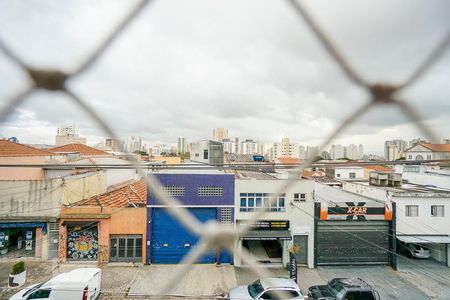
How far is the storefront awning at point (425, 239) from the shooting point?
8.46 m

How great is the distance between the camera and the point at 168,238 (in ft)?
26.6

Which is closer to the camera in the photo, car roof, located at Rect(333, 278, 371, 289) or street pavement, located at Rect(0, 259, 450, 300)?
car roof, located at Rect(333, 278, 371, 289)

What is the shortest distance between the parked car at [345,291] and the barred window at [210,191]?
352cm

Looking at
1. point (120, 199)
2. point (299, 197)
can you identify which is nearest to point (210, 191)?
point (299, 197)

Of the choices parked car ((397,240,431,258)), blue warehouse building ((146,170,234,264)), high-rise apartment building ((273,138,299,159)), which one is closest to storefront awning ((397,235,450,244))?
parked car ((397,240,431,258))

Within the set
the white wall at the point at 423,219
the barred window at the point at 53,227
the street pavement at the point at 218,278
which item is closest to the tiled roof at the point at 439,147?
the street pavement at the point at 218,278

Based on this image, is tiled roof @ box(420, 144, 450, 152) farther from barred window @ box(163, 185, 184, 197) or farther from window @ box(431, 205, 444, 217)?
window @ box(431, 205, 444, 217)

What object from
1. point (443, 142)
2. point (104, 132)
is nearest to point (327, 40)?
point (443, 142)

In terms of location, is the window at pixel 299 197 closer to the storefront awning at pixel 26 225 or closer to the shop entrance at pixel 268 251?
the shop entrance at pixel 268 251

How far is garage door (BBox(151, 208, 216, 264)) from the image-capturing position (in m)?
8.05

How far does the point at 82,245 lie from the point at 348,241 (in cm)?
793

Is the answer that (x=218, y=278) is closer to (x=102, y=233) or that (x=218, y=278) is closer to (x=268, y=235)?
(x=268, y=235)

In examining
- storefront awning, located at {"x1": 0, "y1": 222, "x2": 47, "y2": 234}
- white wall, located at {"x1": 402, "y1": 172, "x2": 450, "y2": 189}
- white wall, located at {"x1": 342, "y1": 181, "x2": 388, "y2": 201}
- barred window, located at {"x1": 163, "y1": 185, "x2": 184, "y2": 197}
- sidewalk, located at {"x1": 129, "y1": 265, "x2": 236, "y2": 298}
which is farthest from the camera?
white wall, located at {"x1": 402, "y1": 172, "x2": 450, "y2": 189}

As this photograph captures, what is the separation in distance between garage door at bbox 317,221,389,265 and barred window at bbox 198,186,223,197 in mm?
3196
